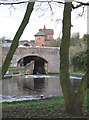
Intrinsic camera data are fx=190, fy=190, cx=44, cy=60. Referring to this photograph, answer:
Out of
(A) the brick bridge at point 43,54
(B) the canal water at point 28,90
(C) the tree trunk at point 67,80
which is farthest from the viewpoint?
(A) the brick bridge at point 43,54

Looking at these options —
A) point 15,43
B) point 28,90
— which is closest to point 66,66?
point 15,43

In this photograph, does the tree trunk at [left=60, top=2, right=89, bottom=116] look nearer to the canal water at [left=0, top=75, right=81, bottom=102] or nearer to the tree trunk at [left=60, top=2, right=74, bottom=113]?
the tree trunk at [left=60, top=2, right=74, bottom=113]

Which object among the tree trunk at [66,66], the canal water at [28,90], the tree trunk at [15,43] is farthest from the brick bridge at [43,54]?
the tree trunk at [15,43]

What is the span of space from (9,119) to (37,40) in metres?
38.9

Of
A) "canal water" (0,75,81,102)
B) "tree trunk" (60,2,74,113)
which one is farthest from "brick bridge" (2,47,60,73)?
"tree trunk" (60,2,74,113)

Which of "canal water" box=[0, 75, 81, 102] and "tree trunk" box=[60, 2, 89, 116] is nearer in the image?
"tree trunk" box=[60, 2, 89, 116]

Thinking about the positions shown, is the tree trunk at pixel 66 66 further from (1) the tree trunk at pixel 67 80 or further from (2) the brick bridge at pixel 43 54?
(2) the brick bridge at pixel 43 54

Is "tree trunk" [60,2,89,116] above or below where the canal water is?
above

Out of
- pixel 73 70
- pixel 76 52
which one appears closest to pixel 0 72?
pixel 76 52

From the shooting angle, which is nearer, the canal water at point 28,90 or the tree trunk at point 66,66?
the tree trunk at point 66,66

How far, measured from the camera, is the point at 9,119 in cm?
417

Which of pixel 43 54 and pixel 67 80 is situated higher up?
pixel 43 54

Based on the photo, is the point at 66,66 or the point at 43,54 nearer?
the point at 66,66

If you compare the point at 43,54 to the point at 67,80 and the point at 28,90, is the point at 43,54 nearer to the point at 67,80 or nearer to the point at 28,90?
the point at 28,90
